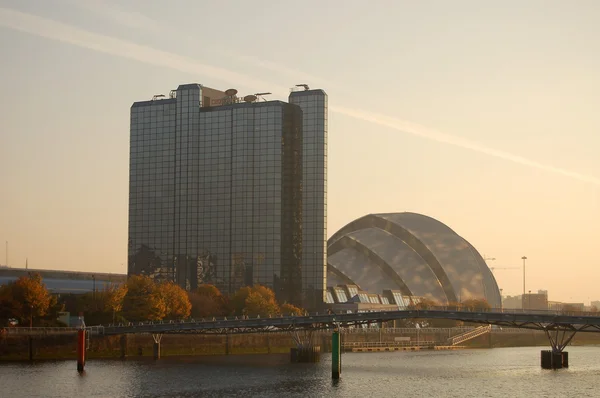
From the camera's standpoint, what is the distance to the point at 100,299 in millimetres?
161375

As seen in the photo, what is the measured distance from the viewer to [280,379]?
114 m

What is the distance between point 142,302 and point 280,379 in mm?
54871

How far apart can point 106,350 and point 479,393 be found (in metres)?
57.4

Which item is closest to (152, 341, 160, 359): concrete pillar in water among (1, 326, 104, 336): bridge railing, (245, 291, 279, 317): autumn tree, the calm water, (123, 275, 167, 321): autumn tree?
the calm water

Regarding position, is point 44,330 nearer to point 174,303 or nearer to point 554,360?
point 174,303

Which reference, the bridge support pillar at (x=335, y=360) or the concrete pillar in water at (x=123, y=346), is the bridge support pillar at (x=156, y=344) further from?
the bridge support pillar at (x=335, y=360)

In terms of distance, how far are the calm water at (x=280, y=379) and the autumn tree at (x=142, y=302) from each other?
19.3 meters

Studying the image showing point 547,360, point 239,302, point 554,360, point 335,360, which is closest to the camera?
point 335,360

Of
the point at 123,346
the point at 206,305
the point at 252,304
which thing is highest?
the point at 252,304

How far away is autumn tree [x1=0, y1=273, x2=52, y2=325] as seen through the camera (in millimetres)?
143875

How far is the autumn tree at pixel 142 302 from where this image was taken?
164 m

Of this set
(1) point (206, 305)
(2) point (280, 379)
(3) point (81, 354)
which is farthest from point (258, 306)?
(2) point (280, 379)

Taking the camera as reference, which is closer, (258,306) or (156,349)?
(156,349)

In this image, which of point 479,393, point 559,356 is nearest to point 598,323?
point 559,356
